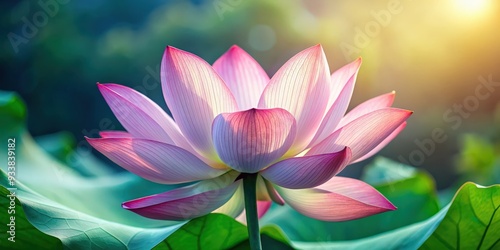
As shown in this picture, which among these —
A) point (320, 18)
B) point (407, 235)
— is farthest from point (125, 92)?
point (320, 18)

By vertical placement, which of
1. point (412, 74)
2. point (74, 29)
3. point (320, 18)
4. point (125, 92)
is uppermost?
point (74, 29)

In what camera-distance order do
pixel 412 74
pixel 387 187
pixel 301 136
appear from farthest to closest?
pixel 412 74
pixel 387 187
pixel 301 136

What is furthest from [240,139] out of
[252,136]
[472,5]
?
[472,5]

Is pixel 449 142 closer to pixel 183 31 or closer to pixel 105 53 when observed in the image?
pixel 183 31

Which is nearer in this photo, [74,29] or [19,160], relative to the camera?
[19,160]

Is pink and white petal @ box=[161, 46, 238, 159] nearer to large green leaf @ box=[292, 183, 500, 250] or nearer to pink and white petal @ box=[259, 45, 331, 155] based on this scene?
pink and white petal @ box=[259, 45, 331, 155]

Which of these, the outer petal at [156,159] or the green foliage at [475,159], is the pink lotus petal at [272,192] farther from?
the green foliage at [475,159]
